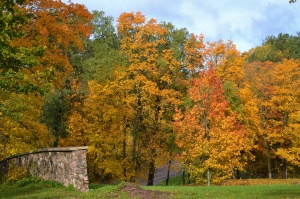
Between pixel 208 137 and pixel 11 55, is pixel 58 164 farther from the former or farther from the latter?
pixel 208 137

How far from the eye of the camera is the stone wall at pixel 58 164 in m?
14.4

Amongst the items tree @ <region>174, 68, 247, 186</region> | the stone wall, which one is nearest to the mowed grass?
the stone wall

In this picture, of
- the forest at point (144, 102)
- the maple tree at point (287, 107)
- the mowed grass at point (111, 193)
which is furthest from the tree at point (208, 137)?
the maple tree at point (287, 107)

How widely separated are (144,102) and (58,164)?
12.5m

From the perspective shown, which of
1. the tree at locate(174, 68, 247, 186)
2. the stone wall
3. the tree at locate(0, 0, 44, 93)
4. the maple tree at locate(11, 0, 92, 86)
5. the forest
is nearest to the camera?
the tree at locate(0, 0, 44, 93)

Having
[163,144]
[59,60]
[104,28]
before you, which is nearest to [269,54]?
[104,28]

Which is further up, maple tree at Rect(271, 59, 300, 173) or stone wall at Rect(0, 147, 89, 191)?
maple tree at Rect(271, 59, 300, 173)

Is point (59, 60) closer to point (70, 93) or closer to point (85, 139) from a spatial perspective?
point (85, 139)

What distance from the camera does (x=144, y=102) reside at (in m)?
27.7

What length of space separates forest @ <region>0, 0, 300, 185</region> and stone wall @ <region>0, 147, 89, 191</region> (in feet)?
2.84

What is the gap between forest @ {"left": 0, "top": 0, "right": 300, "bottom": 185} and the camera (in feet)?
58.2

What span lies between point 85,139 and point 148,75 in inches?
289

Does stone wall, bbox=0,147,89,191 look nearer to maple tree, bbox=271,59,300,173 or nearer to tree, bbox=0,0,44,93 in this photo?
tree, bbox=0,0,44,93

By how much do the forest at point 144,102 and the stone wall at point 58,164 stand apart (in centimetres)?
86
